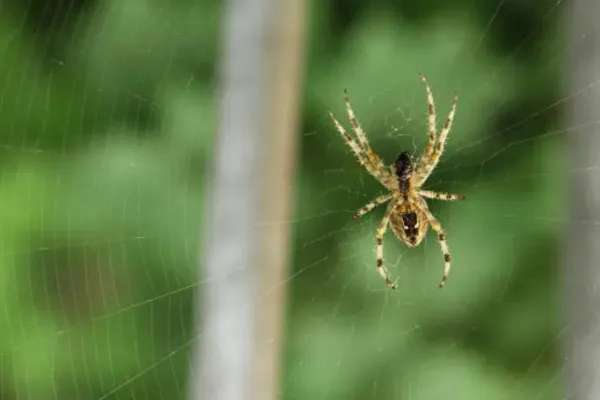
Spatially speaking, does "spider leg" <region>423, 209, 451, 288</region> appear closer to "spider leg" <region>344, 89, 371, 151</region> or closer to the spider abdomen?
the spider abdomen

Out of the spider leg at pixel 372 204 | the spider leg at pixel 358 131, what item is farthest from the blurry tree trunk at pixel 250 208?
the spider leg at pixel 372 204

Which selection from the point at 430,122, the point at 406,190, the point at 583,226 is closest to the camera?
the point at 583,226

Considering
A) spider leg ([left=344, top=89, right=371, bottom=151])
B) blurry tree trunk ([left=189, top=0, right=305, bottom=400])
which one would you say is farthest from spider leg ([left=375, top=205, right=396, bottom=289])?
blurry tree trunk ([left=189, top=0, right=305, bottom=400])

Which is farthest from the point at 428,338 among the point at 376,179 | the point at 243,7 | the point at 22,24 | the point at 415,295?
the point at 22,24

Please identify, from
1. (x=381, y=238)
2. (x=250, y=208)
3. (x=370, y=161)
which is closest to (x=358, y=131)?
(x=370, y=161)

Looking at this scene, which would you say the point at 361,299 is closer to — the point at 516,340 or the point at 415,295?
the point at 415,295

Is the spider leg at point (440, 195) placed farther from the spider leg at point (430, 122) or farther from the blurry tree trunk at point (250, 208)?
the blurry tree trunk at point (250, 208)

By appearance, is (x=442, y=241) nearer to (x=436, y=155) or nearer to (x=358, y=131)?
(x=436, y=155)
